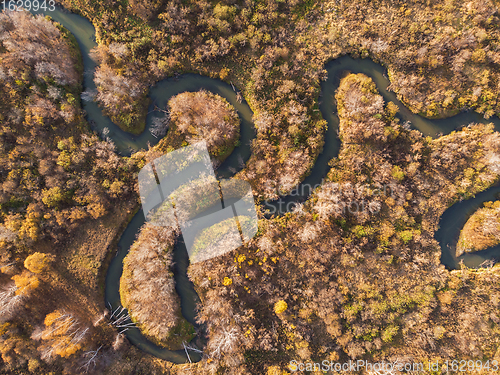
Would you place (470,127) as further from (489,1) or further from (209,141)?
(209,141)

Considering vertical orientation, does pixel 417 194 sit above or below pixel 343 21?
below

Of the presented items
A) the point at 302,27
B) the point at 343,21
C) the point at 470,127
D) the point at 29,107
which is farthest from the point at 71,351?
the point at 470,127

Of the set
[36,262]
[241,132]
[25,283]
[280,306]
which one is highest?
[241,132]

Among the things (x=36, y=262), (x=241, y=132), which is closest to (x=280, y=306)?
(x=241, y=132)

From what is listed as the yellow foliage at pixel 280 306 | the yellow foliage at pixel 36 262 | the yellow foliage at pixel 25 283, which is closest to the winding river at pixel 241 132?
the yellow foliage at pixel 36 262

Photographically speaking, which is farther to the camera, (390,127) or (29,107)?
(390,127)

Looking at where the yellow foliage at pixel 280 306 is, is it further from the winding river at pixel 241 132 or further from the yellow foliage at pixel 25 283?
the yellow foliage at pixel 25 283

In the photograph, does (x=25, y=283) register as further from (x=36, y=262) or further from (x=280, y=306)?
(x=280, y=306)

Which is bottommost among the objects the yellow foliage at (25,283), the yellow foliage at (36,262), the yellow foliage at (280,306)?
the yellow foliage at (280,306)
